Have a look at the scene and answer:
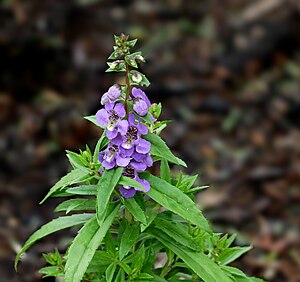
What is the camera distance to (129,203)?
102 inches

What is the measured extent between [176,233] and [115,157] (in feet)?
1.29

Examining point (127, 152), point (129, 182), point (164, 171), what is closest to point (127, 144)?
point (127, 152)

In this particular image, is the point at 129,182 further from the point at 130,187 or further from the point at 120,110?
the point at 120,110

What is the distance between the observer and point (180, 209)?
2502mm

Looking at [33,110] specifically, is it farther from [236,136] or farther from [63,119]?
[236,136]

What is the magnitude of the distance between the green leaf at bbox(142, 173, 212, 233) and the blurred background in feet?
8.94

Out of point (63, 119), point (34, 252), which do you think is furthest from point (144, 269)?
point (63, 119)

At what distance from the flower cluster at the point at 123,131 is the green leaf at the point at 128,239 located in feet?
0.69

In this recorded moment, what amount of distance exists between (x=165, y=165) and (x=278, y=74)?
16.1ft

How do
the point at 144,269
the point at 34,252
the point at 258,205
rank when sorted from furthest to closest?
1. the point at 258,205
2. the point at 34,252
3. the point at 144,269

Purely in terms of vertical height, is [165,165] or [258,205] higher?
[258,205]

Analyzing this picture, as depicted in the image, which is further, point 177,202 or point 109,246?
point 109,246

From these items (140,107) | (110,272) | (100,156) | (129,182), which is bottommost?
(110,272)

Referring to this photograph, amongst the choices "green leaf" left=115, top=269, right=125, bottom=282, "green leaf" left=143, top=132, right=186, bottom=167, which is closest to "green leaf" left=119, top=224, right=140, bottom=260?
"green leaf" left=115, top=269, right=125, bottom=282
